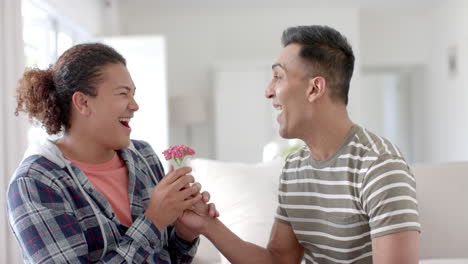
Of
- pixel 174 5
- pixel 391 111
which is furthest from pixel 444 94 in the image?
pixel 174 5

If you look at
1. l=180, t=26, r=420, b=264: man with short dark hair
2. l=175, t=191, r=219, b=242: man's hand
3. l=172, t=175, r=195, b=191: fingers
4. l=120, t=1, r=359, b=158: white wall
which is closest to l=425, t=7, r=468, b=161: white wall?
l=120, t=1, r=359, b=158: white wall

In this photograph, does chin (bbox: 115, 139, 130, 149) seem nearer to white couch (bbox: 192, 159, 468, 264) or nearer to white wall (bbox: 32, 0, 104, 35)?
white couch (bbox: 192, 159, 468, 264)

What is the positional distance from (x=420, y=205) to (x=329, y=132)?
79 cm

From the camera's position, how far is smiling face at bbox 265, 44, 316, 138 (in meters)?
1.58

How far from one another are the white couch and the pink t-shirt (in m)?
0.61

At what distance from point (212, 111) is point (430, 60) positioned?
3.36 m

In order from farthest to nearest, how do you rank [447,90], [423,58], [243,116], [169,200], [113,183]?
[423,58] < [243,116] < [447,90] < [113,183] < [169,200]

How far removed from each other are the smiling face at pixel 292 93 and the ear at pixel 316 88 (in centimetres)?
1

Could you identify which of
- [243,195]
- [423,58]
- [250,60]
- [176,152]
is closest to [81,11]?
[250,60]

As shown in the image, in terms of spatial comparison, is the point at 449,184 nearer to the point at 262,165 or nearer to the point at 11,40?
the point at 262,165

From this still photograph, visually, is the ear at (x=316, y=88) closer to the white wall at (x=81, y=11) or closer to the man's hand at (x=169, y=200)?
the man's hand at (x=169, y=200)

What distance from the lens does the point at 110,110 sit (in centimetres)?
156

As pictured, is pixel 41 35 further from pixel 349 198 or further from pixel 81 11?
pixel 349 198

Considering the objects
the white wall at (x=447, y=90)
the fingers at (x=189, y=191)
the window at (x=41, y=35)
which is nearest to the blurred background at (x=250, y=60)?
the white wall at (x=447, y=90)
